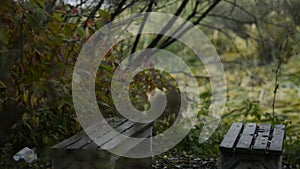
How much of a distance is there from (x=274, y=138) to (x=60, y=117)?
1806 millimetres

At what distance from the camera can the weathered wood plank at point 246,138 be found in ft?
9.25

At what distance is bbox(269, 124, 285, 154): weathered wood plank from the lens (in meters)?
2.77

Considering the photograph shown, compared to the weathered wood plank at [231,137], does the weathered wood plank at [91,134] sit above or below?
above

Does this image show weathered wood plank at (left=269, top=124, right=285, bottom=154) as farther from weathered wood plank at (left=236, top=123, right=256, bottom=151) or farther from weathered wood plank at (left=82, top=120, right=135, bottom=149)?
weathered wood plank at (left=82, top=120, right=135, bottom=149)

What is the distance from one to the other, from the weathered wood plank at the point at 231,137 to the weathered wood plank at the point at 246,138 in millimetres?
39

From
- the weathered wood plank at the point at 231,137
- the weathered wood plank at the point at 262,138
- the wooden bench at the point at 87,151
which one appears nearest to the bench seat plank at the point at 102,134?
the wooden bench at the point at 87,151

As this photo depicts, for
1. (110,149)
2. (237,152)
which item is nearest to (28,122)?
(110,149)

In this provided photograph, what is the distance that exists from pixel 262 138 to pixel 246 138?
0.37ft

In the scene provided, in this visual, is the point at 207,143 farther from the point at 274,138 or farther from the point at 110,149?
the point at 110,149

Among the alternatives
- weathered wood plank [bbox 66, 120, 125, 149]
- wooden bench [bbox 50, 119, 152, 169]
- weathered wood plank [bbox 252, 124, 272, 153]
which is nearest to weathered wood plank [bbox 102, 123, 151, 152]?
wooden bench [bbox 50, 119, 152, 169]

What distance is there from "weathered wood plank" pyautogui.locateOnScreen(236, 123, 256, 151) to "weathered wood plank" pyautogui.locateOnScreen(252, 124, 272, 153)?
4cm

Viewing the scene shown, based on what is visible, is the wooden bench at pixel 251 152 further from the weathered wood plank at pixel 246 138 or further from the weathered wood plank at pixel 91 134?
the weathered wood plank at pixel 91 134

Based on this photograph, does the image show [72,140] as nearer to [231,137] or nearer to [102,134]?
[102,134]

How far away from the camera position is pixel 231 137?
3.12 metres
